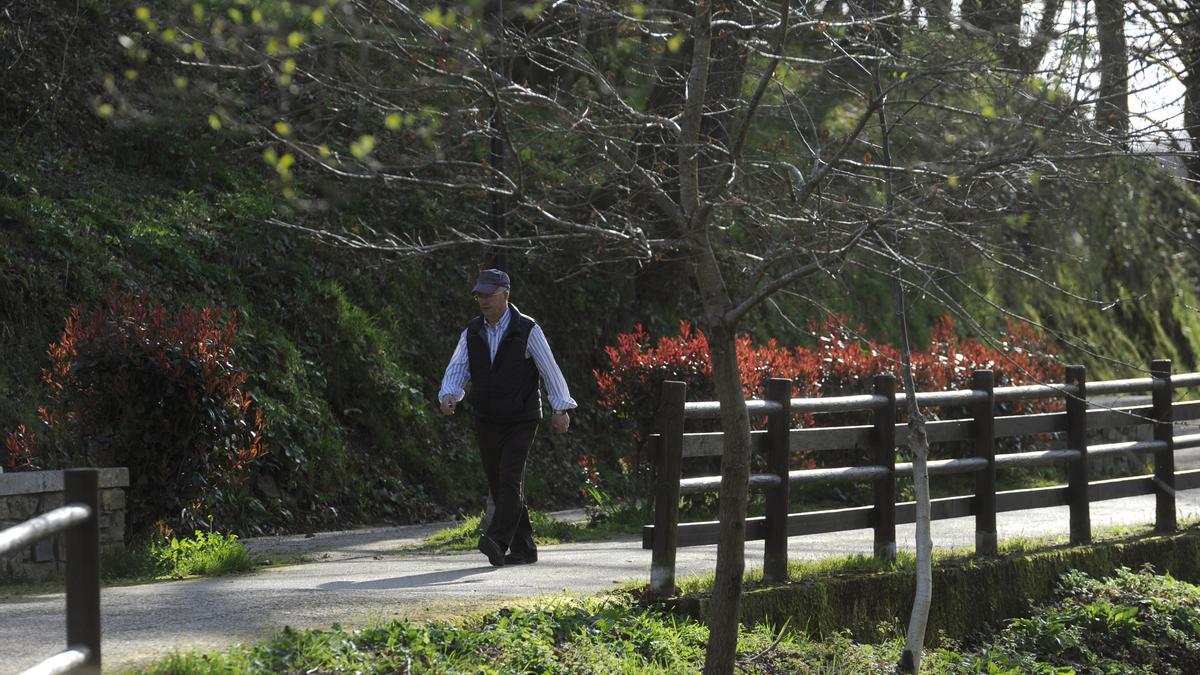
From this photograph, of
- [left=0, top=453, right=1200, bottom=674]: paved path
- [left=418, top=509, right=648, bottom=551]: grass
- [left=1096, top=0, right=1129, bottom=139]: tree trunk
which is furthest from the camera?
[left=418, top=509, right=648, bottom=551]: grass

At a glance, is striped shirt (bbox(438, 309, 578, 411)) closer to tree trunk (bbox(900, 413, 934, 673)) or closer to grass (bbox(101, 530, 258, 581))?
grass (bbox(101, 530, 258, 581))

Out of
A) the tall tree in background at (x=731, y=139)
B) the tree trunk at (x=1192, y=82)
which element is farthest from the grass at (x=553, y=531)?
the tree trunk at (x=1192, y=82)

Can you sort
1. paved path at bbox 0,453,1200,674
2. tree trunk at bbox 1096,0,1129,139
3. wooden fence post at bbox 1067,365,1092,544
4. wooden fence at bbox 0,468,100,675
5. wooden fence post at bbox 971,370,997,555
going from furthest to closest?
wooden fence post at bbox 1067,365,1092,544 → wooden fence post at bbox 971,370,997,555 → tree trunk at bbox 1096,0,1129,139 → paved path at bbox 0,453,1200,674 → wooden fence at bbox 0,468,100,675

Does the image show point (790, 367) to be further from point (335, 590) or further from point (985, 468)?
point (335, 590)

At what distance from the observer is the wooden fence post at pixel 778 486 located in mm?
8500

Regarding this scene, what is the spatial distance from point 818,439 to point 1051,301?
15996 millimetres

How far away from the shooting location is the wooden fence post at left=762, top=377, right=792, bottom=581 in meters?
8.50

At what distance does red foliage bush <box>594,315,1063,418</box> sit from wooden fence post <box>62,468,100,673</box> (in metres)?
7.23

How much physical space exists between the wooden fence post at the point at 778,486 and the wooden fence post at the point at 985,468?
211 cm

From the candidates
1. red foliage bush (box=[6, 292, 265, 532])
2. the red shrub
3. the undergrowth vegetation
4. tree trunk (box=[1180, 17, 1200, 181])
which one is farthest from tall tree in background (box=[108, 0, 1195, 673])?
the red shrub

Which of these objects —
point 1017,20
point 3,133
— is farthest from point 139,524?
point 1017,20

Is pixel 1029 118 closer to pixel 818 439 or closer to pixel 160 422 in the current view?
pixel 818 439

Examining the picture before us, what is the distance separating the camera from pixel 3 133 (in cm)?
1365

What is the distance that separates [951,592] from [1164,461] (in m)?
3.39
